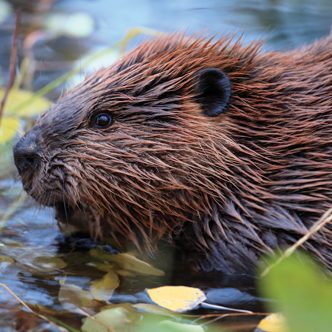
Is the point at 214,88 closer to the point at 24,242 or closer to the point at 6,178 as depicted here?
the point at 24,242

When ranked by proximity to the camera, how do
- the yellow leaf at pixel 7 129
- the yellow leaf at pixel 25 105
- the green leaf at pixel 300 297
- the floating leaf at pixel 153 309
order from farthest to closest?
1. the yellow leaf at pixel 25 105
2. the yellow leaf at pixel 7 129
3. the floating leaf at pixel 153 309
4. the green leaf at pixel 300 297

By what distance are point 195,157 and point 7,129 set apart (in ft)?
4.97

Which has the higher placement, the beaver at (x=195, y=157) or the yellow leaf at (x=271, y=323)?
the beaver at (x=195, y=157)

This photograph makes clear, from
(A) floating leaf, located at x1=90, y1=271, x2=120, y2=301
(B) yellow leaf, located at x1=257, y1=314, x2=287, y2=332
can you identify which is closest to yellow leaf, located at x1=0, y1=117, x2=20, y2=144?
(A) floating leaf, located at x1=90, y1=271, x2=120, y2=301

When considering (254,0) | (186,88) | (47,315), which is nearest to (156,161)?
(186,88)

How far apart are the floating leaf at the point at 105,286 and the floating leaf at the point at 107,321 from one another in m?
0.22

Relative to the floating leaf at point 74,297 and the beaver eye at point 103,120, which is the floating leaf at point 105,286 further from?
the beaver eye at point 103,120

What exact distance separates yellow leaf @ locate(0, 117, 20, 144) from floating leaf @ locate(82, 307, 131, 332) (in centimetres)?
168

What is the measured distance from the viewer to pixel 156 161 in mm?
2668

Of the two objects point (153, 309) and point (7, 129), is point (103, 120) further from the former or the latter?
point (7, 129)

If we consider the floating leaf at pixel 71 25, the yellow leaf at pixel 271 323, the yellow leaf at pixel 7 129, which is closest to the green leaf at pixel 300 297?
the yellow leaf at pixel 271 323

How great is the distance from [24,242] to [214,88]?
108cm

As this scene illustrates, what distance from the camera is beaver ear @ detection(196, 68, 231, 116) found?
274 cm

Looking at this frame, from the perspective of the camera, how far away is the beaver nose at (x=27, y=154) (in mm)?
2689
